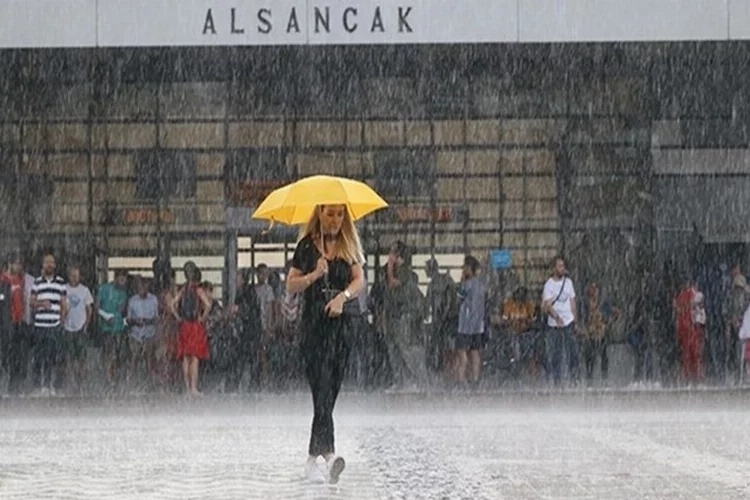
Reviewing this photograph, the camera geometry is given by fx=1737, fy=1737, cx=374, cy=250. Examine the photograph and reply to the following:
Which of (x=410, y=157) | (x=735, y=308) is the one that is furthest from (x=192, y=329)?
(x=410, y=157)

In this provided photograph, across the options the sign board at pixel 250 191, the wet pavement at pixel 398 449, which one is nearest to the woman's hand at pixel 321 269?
the wet pavement at pixel 398 449

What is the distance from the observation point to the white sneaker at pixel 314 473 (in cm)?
1054

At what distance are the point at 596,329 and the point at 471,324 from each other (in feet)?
8.38

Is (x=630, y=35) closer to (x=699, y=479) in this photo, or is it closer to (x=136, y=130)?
(x=136, y=130)

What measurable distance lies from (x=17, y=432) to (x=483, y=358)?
38.7ft

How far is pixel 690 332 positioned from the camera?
81.1 feet

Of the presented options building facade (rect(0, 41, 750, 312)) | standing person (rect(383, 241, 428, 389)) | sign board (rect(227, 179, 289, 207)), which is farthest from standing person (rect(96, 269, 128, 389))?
standing person (rect(383, 241, 428, 389))

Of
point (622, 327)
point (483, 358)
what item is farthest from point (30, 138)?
point (622, 327)

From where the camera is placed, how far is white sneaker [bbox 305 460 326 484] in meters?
10.5

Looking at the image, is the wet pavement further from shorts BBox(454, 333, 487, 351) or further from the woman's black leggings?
shorts BBox(454, 333, 487, 351)

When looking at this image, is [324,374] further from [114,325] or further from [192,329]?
[114,325]

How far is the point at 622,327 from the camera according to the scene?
25688 millimetres

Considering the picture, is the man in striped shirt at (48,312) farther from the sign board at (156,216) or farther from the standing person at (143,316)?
the sign board at (156,216)

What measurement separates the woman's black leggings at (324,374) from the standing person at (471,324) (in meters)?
12.4
